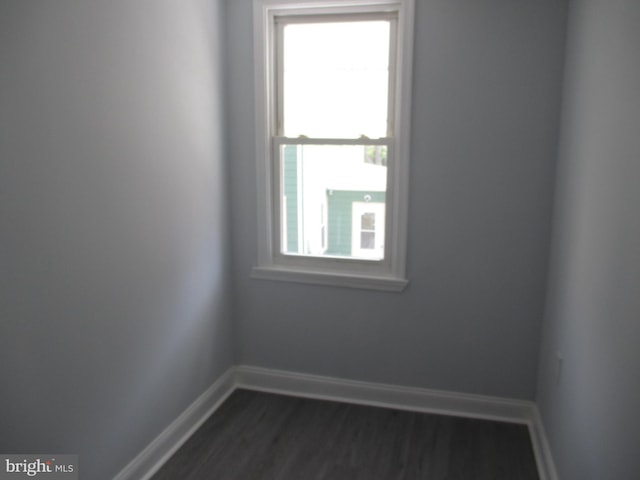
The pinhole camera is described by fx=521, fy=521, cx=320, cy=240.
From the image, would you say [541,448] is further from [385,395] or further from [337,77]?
[337,77]

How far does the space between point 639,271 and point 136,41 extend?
1969 millimetres

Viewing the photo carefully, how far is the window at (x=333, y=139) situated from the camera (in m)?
2.77

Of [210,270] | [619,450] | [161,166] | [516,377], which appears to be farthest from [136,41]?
[516,377]

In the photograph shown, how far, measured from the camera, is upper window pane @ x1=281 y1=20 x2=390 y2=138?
2785mm

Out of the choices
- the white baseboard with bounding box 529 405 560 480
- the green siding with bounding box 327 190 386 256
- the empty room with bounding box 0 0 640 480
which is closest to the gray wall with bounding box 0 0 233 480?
the empty room with bounding box 0 0 640 480

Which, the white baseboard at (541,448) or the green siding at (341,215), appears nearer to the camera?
the white baseboard at (541,448)

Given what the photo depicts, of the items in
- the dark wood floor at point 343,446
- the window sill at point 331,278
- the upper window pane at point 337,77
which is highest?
the upper window pane at point 337,77

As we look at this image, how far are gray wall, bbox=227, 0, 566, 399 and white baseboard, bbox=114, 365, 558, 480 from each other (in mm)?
61

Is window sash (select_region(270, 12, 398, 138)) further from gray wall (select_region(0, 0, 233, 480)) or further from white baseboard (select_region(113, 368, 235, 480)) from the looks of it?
white baseboard (select_region(113, 368, 235, 480))

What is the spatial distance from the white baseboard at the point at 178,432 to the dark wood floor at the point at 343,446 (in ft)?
0.13

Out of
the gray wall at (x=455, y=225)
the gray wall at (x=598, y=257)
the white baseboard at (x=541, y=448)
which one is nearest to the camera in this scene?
the gray wall at (x=598, y=257)

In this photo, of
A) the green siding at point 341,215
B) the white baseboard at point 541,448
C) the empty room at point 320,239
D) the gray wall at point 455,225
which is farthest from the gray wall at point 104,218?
the white baseboard at point 541,448

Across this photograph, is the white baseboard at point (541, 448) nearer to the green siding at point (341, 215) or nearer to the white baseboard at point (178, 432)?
the green siding at point (341, 215)

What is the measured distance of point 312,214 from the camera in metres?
3.04
